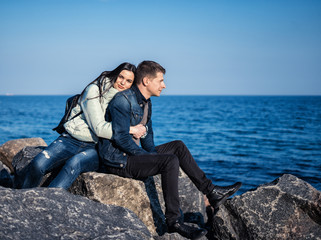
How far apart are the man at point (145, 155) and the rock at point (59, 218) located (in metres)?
1.05

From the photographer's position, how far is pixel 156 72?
17.0ft

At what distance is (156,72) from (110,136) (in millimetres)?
1135

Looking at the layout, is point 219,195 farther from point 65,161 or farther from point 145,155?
point 65,161

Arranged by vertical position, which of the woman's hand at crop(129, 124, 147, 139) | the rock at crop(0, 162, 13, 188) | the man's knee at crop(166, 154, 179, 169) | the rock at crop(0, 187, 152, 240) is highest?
the woman's hand at crop(129, 124, 147, 139)

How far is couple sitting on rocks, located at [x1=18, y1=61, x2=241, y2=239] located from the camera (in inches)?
188

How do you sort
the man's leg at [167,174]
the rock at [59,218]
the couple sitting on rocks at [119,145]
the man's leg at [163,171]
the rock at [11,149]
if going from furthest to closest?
the rock at [11,149] < the couple sitting on rocks at [119,145] < the man's leg at [163,171] < the man's leg at [167,174] < the rock at [59,218]

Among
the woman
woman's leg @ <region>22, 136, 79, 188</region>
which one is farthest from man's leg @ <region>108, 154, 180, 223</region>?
Result: woman's leg @ <region>22, 136, 79, 188</region>

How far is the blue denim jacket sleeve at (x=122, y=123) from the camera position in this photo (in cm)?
478

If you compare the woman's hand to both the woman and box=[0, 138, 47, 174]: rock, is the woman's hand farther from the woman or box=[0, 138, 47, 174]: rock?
box=[0, 138, 47, 174]: rock

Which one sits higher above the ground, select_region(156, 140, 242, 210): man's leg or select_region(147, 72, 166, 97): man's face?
select_region(147, 72, 166, 97): man's face

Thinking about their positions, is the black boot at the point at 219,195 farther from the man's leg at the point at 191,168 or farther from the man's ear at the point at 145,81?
the man's ear at the point at 145,81

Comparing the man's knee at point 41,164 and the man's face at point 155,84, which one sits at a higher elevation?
the man's face at point 155,84

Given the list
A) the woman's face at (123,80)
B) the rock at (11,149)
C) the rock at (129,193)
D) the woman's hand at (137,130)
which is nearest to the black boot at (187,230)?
the rock at (129,193)

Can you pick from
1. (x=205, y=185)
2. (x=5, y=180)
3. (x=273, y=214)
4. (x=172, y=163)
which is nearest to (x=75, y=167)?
(x=172, y=163)
